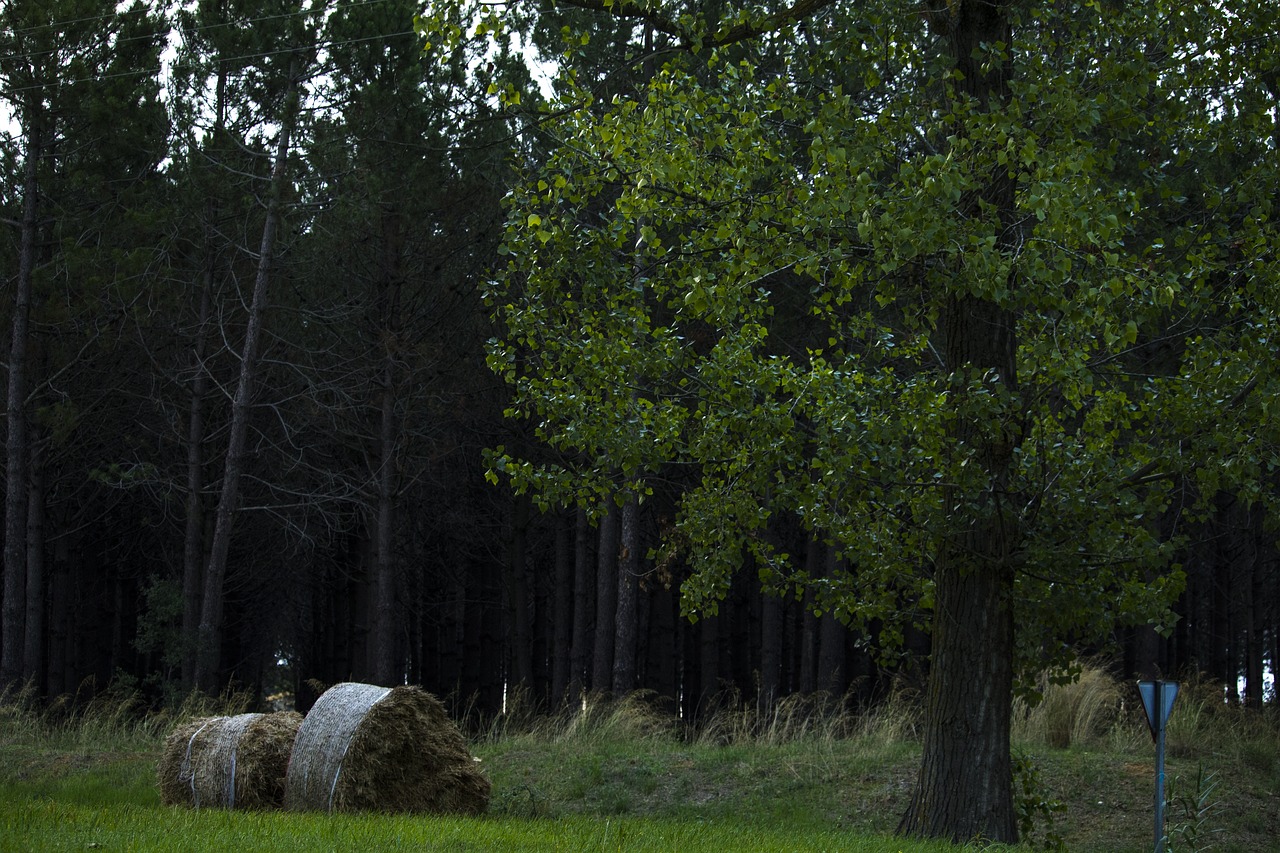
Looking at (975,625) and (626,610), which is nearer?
(975,625)

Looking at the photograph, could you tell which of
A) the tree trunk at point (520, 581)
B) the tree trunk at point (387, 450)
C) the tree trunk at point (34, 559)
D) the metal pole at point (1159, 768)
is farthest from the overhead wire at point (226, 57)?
the metal pole at point (1159, 768)

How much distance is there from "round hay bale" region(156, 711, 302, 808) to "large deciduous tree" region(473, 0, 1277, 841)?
3111 mm

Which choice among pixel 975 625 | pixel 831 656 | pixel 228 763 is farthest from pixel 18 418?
pixel 975 625

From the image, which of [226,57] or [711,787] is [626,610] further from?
[226,57]

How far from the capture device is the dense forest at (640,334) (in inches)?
319

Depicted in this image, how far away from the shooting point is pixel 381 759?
9594 mm

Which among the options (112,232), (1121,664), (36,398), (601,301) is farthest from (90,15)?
(1121,664)

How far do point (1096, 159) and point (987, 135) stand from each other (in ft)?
3.35

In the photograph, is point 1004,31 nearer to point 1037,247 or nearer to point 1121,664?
point 1037,247

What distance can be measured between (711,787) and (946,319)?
19.5 feet

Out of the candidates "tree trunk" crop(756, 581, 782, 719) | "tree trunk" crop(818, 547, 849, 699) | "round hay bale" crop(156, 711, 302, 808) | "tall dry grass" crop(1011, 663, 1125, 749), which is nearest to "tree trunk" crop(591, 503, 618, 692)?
"tree trunk" crop(818, 547, 849, 699)

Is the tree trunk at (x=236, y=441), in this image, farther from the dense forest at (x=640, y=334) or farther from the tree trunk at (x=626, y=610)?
the tree trunk at (x=626, y=610)

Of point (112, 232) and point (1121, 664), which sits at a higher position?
point (112, 232)

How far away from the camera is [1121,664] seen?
3362 centimetres
